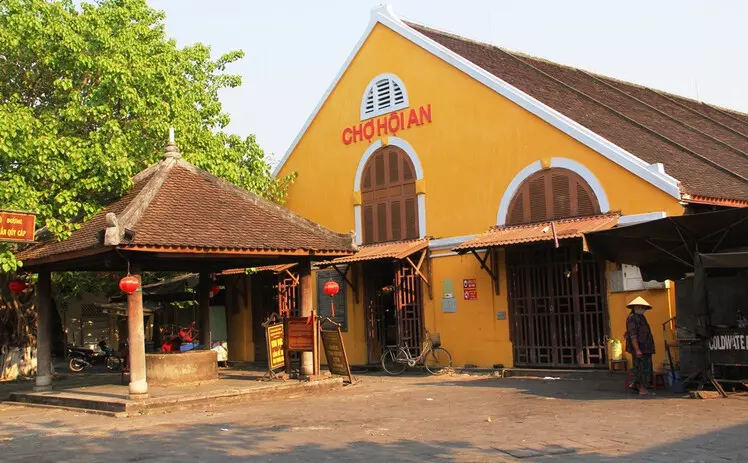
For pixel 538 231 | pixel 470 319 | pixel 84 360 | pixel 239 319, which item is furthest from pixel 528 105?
pixel 84 360

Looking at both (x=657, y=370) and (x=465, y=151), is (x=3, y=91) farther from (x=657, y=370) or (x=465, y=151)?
(x=657, y=370)

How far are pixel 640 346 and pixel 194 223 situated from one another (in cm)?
785

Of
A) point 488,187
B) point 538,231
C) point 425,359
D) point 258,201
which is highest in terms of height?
point 488,187

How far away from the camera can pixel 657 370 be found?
15.2 metres

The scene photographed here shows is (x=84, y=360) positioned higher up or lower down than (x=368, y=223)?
lower down

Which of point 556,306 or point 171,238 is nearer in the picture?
point 171,238

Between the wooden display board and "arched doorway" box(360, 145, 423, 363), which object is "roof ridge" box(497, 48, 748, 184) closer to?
"arched doorway" box(360, 145, 423, 363)

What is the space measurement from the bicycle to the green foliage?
5.74 meters

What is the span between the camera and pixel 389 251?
62.1ft

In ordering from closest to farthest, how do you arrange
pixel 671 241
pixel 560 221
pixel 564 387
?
1. pixel 671 241
2. pixel 564 387
3. pixel 560 221

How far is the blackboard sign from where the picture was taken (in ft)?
53.0

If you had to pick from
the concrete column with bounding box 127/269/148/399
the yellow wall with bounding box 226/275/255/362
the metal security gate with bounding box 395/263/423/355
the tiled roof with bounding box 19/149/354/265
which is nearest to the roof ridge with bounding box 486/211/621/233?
the metal security gate with bounding box 395/263/423/355

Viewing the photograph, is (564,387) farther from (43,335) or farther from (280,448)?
(43,335)

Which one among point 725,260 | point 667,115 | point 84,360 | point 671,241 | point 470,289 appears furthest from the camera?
point 84,360
